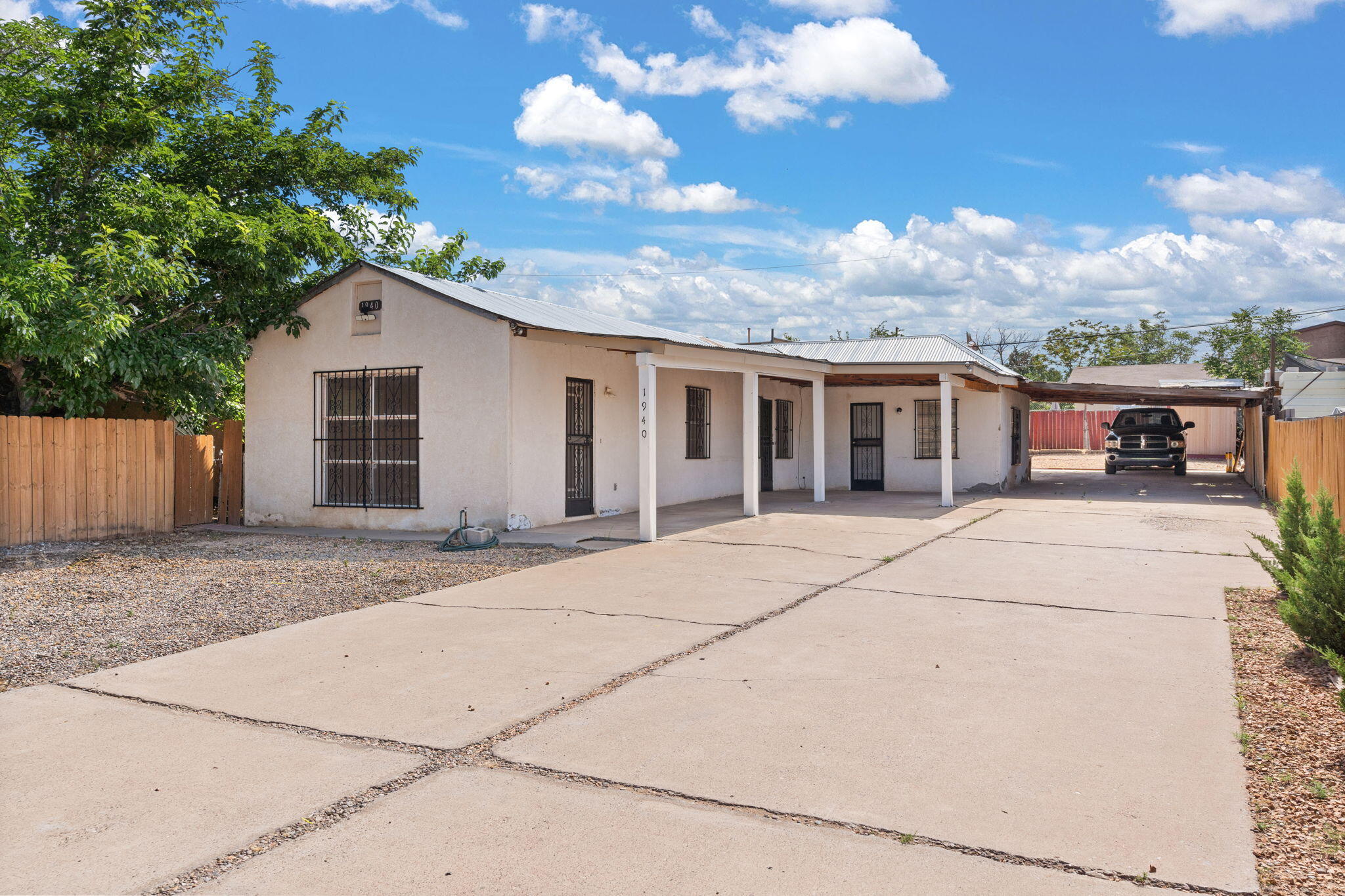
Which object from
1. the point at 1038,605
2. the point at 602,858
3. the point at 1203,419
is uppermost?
the point at 1203,419

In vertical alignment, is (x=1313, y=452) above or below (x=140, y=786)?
above

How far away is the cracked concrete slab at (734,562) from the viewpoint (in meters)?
9.09

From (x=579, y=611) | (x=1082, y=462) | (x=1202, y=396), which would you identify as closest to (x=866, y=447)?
(x=1202, y=396)

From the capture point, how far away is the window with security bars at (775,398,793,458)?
65.7ft

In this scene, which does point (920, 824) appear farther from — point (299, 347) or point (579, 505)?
point (299, 347)

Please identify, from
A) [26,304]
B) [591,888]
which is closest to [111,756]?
[591,888]

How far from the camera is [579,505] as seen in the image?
1382 cm

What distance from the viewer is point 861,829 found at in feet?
11.3

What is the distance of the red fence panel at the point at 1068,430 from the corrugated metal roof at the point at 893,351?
2195 centimetres

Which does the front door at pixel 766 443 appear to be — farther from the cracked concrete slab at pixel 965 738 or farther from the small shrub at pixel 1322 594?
the small shrub at pixel 1322 594

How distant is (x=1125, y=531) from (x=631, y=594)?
775 centimetres

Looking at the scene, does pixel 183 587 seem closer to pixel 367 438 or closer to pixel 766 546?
pixel 367 438

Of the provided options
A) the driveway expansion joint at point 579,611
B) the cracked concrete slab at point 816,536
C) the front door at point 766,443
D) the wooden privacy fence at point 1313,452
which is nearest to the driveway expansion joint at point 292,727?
the driveway expansion joint at point 579,611

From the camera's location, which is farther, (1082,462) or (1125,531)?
(1082,462)
